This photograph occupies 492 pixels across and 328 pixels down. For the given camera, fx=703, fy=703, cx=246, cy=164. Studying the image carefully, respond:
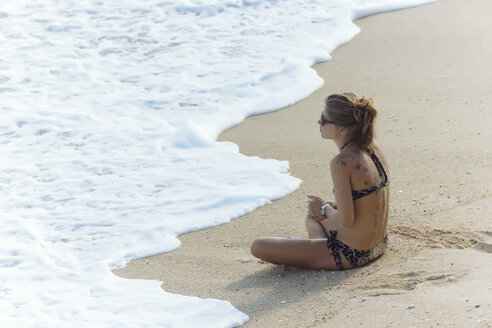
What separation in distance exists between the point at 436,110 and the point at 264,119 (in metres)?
1.69

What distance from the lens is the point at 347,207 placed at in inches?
158

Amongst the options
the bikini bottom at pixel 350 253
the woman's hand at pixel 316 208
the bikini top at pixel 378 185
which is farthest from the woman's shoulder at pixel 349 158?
the bikini bottom at pixel 350 253

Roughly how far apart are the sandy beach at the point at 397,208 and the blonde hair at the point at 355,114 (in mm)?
785

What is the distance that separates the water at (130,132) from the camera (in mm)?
4547

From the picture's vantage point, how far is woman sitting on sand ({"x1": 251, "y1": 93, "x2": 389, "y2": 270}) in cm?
400

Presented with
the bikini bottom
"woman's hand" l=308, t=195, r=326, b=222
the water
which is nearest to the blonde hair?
"woman's hand" l=308, t=195, r=326, b=222

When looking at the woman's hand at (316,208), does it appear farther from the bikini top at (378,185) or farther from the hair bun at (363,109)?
the hair bun at (363,109)

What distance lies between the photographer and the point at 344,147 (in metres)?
4.08

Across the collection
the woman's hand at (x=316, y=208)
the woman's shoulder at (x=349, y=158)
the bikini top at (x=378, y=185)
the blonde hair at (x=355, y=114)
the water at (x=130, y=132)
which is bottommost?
the water at (x=130, y=132)

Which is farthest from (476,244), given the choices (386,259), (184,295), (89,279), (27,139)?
(27,139)

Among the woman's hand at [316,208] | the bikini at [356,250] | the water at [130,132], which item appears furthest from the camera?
the water at [130,132]

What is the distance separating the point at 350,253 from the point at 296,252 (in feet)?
1.06

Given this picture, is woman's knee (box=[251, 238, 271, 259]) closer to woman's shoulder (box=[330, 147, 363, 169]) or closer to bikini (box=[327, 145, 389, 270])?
bikini (box=[327, 145, 389, 270])

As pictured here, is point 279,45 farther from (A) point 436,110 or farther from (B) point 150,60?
(A) point 436,110
